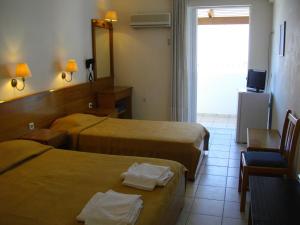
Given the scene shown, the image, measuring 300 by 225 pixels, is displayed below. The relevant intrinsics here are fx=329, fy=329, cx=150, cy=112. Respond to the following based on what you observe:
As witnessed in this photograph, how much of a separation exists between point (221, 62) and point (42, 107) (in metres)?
4.44

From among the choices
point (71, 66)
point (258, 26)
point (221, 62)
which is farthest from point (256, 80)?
point (71, 66)

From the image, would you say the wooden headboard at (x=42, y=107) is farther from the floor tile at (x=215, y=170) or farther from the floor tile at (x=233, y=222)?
the floor tile at (x=233, y=222)

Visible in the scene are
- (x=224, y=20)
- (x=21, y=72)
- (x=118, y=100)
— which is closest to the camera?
(x=21, y=72)

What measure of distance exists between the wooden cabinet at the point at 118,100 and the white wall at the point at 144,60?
0.19 meters

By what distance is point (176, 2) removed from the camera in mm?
5445

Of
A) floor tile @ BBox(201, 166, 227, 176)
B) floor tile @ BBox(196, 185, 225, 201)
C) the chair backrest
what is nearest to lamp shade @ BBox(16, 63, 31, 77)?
floor tile @ BBox(196, 185, 225, 201)

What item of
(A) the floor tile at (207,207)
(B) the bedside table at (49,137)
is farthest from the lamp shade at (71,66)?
(A) the floor tile at (207,207)

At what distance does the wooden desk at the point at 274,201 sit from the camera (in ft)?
6.35

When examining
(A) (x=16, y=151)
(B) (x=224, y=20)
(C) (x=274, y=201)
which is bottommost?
(C) (x=274, y=201)

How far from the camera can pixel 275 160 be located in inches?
118

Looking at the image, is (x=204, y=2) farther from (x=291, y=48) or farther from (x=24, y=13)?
(x=24, y=13)

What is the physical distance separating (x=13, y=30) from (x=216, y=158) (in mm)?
2982

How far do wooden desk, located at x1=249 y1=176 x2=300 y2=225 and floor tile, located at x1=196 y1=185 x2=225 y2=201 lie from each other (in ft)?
2.95

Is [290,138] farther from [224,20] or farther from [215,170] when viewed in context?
[224,20]
